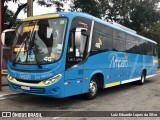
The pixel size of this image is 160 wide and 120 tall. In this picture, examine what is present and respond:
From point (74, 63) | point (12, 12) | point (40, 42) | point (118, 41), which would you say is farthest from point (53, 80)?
point (12, 12)

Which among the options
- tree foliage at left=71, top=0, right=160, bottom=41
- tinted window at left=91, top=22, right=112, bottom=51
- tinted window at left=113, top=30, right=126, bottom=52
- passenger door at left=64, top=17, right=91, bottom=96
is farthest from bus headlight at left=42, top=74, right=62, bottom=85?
tree foliage at left=71, top=0, right=160, bottom=41

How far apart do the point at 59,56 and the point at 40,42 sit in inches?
33.2

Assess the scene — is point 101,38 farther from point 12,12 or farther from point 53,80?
point 12,12

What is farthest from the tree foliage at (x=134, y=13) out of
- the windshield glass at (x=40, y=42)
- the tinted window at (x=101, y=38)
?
the windshield glass at (x=40, y=42)

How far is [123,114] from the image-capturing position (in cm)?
785

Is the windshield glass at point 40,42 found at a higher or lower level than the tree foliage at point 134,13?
lower

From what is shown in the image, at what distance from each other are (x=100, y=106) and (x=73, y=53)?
197 cm

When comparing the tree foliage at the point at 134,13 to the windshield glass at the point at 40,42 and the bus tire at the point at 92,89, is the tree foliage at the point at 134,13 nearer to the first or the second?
the bus tire at the point at 92,89

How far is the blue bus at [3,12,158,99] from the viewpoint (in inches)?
320

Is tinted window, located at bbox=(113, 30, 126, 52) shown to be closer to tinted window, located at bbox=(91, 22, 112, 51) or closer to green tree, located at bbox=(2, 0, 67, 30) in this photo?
tinted window, located at bbox=(91, 22, 112, 51)

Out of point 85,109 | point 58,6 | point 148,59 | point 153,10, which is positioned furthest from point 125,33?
point 153,10

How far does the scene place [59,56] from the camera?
8.14m

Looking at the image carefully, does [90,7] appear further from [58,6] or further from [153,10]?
[153,10]

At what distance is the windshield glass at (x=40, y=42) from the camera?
324 inches
